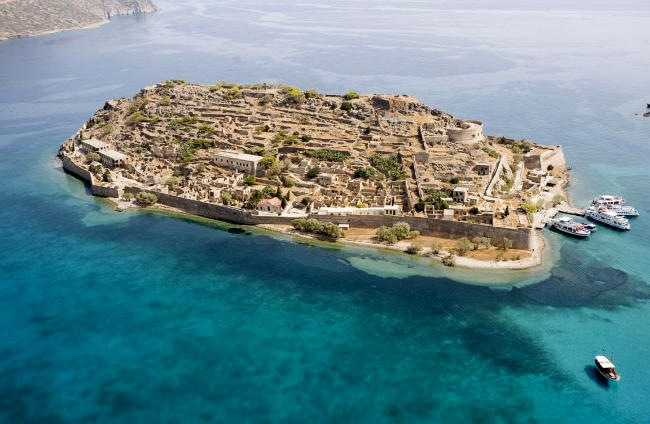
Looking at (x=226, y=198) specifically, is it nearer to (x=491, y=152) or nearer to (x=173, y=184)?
(x=173, y=184)

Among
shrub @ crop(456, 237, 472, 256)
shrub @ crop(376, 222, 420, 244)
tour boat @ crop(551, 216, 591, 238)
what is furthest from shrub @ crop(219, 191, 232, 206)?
tour boat @ crop(551, 216, 591, 238)

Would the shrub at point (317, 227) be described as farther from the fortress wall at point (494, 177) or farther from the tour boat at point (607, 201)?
the tour boat at point (607, 201)

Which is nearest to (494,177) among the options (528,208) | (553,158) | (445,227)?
(528,208)

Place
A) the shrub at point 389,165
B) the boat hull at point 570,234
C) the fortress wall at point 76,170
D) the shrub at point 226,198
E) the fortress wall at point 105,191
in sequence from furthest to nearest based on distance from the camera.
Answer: the fortress wall at point 76,170 → the fortress wall at point 105,191 → the shrub at point 389,165 → the shrub at point 226,198 → the boat hull at point 570,234

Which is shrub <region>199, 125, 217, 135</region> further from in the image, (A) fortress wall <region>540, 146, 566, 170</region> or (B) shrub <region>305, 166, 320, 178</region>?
(A) fortress wall <region>540, 146, 566, 170</region>

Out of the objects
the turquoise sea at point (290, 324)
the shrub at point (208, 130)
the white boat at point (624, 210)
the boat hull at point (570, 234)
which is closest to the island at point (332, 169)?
the shrub at point (208, 130)
